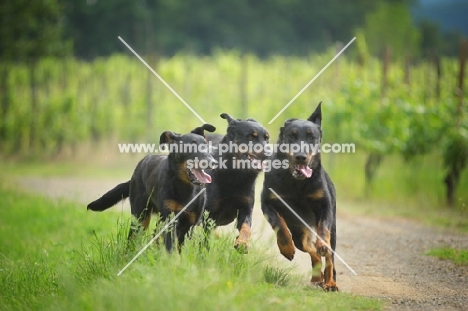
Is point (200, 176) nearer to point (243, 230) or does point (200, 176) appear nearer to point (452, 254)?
point (243, 230)

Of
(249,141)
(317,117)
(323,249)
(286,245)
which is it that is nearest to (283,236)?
(286,245)

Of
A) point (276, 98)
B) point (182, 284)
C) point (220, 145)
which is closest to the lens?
point (182, 284)

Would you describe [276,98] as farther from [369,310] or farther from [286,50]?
[286,50]

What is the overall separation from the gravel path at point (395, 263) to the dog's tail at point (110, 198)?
2.23 ft

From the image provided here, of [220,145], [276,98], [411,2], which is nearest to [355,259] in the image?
[220,145]

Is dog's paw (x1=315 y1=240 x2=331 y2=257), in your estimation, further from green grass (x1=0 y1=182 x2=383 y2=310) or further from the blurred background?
the blurred background

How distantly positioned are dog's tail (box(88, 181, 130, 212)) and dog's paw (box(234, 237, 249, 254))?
2.00 meters

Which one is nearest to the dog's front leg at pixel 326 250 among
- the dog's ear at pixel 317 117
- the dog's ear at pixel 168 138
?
the dog's ear at pixel 317 117

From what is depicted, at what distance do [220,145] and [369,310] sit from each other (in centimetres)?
302

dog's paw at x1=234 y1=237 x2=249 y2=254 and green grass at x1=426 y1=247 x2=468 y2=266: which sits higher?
dog's paw at x1=234 y1=237 x2=249 y2=254

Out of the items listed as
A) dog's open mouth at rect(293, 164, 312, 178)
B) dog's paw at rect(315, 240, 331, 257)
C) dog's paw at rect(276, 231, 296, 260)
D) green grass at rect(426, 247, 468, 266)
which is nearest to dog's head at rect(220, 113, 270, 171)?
dog's open mouth at rect(293, 164, 312, 178)

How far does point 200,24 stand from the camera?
55031 mm

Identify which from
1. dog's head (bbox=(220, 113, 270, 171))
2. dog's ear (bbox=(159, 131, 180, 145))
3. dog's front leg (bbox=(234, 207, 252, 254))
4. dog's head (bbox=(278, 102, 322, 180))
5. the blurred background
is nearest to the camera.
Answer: dog's front leg (bbox=(234, 207, 252, 254))

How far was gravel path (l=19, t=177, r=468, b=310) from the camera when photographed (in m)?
7.91
